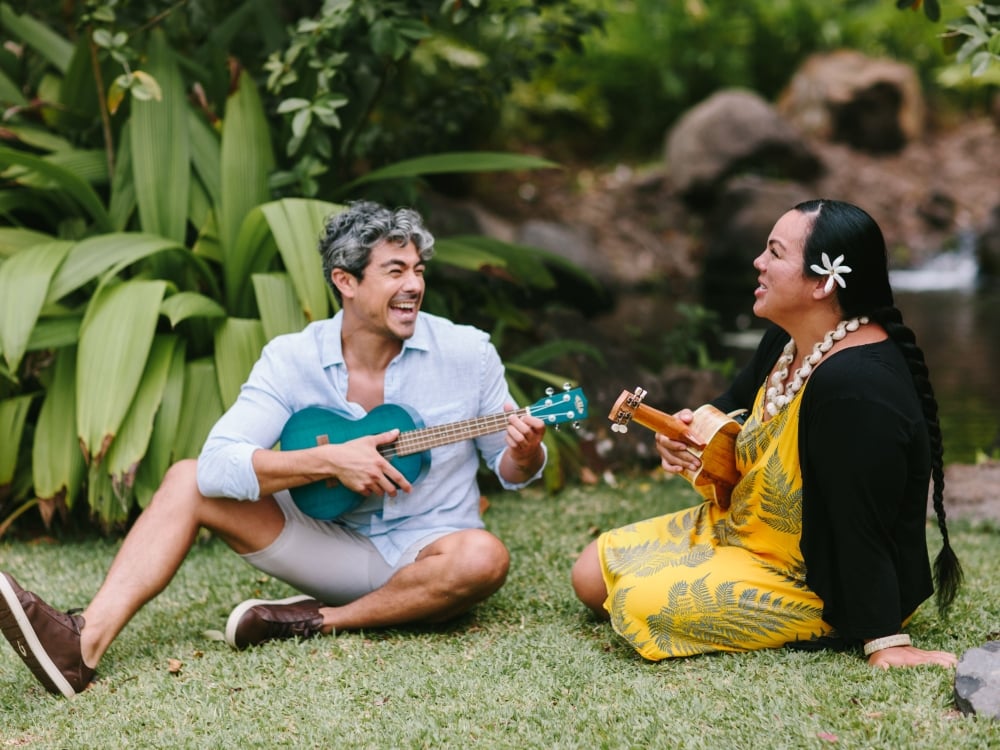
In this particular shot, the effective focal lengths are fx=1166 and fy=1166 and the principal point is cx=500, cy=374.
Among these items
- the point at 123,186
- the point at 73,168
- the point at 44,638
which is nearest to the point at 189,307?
the point at 123,186

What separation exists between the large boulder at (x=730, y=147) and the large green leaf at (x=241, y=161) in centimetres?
995

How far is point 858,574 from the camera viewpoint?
2799 millimetres

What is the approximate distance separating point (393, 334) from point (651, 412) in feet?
2.55

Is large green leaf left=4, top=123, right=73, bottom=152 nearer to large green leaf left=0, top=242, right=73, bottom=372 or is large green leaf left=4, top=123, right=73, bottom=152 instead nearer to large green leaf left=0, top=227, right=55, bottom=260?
large green leaf left=0, top=227, right=55, bottom=260

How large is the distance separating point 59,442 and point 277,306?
94cm

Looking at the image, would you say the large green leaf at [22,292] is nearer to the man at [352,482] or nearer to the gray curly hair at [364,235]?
the man at [352,482]

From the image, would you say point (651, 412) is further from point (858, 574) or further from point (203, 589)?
point (203, 589)

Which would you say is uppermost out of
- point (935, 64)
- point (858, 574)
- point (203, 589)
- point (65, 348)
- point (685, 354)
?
point (858, 574)

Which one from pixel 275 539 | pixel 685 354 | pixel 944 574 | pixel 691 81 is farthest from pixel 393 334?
pixel 691 81

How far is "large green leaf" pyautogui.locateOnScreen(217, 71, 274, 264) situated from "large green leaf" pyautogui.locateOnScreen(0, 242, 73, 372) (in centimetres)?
66

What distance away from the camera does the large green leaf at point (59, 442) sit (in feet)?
13.9

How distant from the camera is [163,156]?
4812 mm

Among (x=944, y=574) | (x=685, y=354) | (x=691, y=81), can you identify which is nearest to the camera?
(x=944, y=574)

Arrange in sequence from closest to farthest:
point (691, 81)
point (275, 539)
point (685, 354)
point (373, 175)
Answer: point (275, 539) < point (373, 175) < point (685, 354) < point (691, 81)
